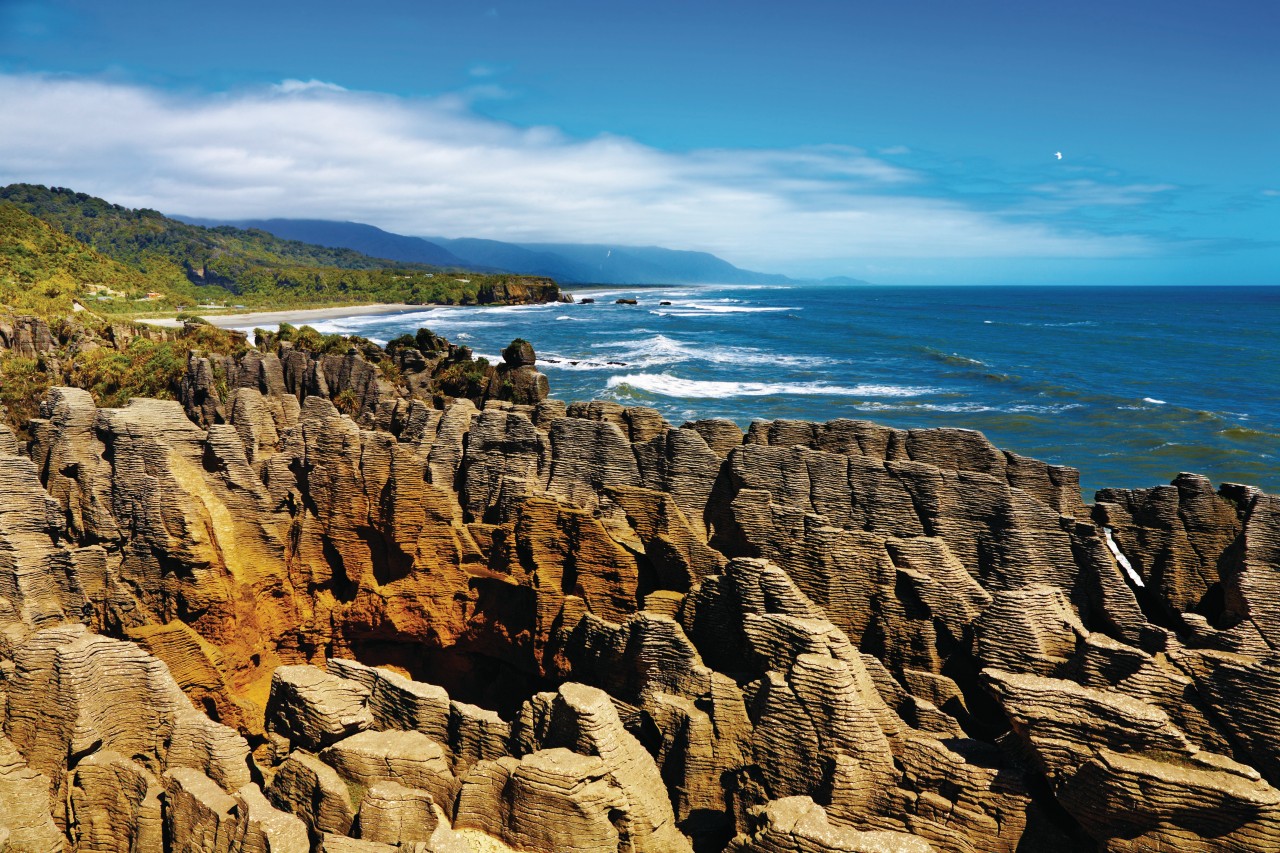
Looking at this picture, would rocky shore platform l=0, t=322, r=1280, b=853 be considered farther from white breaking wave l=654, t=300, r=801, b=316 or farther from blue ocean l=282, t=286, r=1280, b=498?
white breaking wave l=654, t=300, r=801, b=316

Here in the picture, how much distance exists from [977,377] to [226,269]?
124372 millimetres

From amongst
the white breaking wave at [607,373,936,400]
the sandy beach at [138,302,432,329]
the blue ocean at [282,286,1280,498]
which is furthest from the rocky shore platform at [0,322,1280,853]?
the sandy beach at [138,302,432,329]

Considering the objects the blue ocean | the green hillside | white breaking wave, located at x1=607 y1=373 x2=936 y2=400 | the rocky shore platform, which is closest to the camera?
the rocky shore platform

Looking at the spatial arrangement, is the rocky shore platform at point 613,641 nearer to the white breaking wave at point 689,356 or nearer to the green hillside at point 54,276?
the green hillside at point 54,276

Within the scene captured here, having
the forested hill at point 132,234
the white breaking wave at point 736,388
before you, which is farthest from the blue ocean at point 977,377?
the forested hill at point 132,234

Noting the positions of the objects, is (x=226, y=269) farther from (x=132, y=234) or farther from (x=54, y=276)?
(x=54, y=276)

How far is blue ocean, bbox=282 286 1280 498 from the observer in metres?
35.3

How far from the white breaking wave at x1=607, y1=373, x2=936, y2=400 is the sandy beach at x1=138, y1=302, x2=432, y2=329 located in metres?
32.3

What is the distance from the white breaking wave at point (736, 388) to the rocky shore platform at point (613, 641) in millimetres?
35767

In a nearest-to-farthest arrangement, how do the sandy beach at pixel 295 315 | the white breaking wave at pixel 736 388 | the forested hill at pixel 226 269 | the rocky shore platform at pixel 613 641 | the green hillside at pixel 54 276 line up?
the rocky shore platform at pixel 613 641
the green hillside at pixel 54 276
the white breaking wave at pixel 736 388
the sandy beach at pixel 295 315
the forested hill at pixel 226 269

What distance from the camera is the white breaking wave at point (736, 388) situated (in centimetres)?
4806

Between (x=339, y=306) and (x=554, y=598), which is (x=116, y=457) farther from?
(x=339, y=306)

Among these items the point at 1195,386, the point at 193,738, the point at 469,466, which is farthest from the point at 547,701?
the point at 1195,386

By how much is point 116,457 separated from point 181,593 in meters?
1.88
